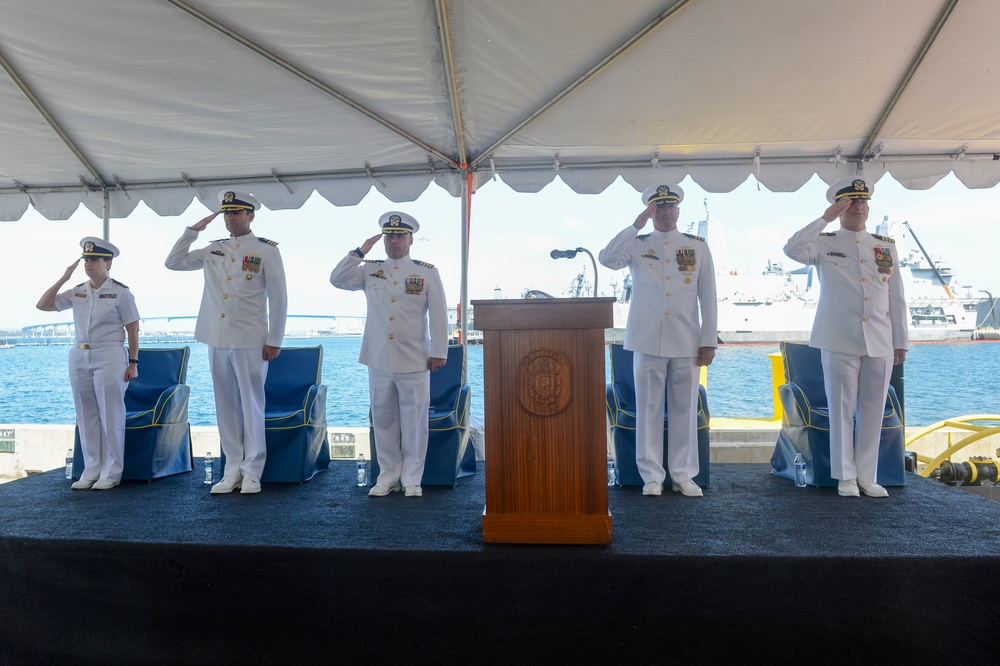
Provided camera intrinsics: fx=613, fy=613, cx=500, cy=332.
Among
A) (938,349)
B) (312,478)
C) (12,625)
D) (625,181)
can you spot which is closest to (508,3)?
(625,181)

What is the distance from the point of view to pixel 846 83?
3.77 m

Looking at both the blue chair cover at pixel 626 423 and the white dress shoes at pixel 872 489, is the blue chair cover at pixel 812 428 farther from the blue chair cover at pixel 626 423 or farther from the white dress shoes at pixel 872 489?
the blue chair cover at pixel 626 423

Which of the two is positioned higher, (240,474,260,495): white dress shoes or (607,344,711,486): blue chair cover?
(607,344,711,486): blue chair cover

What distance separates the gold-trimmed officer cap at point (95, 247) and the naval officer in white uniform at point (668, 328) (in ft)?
10.1

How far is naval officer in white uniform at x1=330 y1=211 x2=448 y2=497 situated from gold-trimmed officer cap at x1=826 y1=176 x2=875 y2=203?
2.26 meters

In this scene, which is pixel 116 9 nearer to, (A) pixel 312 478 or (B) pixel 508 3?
(B) pixel 508 3

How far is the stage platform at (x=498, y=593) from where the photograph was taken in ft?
6.41

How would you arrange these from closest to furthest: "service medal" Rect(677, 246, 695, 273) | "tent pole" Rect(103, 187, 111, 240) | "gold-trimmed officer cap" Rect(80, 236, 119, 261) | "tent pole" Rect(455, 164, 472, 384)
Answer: "service medal" Rect(677, 246, 695, 273) → "gold-trimmed officer cap" Rect(80, 236, 119, 261) → "tent pole" Rect(455, 164, 472, 384) → "tent pole" Rect(103, 187, 111, 240)

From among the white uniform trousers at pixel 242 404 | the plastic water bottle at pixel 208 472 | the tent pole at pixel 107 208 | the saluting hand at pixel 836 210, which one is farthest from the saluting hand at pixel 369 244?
the tent pole at pixel 107 208

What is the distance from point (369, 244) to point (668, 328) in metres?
1.76

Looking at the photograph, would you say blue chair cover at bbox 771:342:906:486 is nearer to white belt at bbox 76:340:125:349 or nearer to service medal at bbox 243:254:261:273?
service medal at bbox 243:254:261:273

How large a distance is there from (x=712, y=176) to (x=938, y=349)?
50.3 meters

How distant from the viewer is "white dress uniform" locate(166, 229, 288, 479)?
3.49 metres

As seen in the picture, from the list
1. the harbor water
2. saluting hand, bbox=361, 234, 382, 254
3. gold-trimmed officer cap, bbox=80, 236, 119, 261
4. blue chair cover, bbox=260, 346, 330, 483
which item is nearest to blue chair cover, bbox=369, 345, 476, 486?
A: blue chair cover, bbox=260, 346, 330, 483
